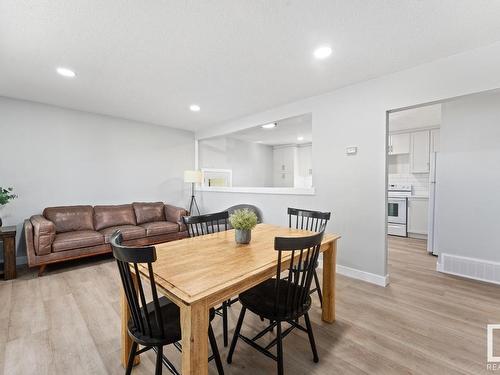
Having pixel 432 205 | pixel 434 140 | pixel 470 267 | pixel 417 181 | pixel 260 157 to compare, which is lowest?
pixel 470 267

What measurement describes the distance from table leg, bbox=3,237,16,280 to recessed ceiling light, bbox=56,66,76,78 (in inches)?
84.6

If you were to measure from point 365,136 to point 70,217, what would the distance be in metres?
4.54

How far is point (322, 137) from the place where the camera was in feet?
10.8

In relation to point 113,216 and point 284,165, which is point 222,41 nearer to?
point 113,216

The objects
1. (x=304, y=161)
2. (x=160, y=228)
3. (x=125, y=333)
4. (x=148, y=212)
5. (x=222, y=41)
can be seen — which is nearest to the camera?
(x=125, y=333)

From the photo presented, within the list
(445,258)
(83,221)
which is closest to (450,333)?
(445,258)

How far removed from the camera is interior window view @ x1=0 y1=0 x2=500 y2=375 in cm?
156

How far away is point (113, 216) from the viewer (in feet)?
13.7

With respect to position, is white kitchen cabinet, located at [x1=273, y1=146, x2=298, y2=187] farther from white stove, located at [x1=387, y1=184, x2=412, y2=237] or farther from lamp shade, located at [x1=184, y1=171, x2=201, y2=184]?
lamp shade, located at [x1=184, y1=171, x2=201, y2=184]

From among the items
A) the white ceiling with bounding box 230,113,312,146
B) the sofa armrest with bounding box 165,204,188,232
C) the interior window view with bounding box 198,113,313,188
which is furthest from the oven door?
the sofa armrest with bounding box 165,204,188,232

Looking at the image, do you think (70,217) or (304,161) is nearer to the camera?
(70,217)

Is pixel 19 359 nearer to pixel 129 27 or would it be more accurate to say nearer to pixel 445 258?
pixel 129 27

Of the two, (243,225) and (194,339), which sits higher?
(243,225)

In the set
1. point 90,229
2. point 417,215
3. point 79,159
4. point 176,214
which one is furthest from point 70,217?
point 417,215
